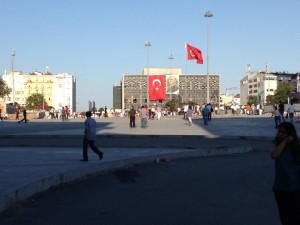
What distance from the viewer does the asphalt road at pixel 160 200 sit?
7434mm

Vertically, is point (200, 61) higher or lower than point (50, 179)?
higher

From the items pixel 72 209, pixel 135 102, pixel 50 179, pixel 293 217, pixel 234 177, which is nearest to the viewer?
pixel 293 217

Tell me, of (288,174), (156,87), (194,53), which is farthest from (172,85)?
(288,174)

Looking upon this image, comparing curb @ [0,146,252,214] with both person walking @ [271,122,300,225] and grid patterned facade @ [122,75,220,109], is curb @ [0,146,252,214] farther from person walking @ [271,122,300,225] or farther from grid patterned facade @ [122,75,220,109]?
grid patterned facade @ [122,75,220,109]

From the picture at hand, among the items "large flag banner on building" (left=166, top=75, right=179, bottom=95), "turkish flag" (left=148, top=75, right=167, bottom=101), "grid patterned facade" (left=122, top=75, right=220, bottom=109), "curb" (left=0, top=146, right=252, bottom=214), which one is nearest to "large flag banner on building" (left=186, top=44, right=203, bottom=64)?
"turkish flag" (left=148, top=75, right=167, bottom=101)

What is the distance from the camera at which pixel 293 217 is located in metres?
5.30

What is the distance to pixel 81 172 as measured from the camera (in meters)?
12.0

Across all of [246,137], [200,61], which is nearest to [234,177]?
[246,137]

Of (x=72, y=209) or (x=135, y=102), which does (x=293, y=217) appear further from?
(x=135, y=102)

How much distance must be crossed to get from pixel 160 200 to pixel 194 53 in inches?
2134

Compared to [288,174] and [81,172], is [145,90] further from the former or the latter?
[288,174]

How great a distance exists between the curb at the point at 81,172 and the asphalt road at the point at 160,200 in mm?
177

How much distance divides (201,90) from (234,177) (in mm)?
184247

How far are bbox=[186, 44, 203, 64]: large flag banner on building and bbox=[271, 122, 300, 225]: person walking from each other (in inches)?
2229
